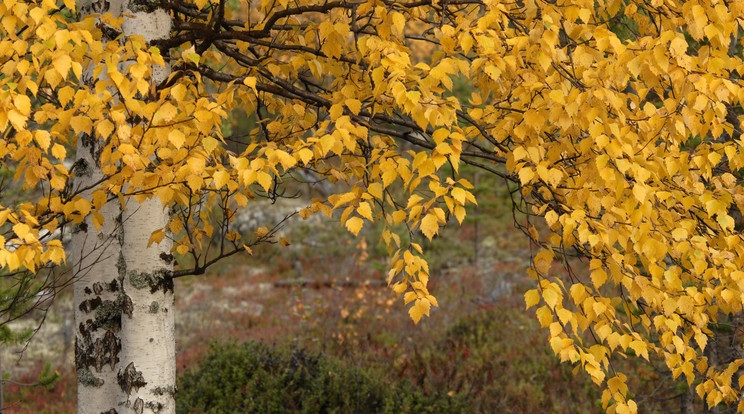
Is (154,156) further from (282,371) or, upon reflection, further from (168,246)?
(282,371)

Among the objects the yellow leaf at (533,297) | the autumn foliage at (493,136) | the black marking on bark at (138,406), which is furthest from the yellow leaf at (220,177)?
the black marking on bark at (138,406)

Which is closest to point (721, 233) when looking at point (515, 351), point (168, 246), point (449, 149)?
point (449, 149)

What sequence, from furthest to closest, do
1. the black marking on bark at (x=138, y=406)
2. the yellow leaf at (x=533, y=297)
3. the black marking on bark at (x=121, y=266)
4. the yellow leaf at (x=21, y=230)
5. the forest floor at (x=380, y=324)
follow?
the forest floor at (x=380, y=324) → the black marking on bark at (x=121, y=266) → the black marking on bark at (x=138, y=406) → the yellow leaf at (x=533, y=297) → the yellow leaf at (x=21, y=230)

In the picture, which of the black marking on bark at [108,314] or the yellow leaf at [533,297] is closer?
the yellow leaf at [533,297]

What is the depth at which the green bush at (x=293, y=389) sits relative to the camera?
739 centimetres

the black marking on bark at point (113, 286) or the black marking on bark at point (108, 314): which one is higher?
the black marking on bark at point (113, 286)

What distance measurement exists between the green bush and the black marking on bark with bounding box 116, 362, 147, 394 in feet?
11.8

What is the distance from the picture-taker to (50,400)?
10.8 metres

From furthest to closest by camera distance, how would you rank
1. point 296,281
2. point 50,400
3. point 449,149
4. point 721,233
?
point 296,281
point 50,400
point 721,233
point 449,149

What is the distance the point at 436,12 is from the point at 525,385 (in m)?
7.32

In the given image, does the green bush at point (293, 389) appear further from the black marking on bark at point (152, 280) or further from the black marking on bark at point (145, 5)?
the black marking on bark at point (145, 5)

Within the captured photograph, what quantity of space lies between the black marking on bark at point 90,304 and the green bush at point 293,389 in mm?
3764

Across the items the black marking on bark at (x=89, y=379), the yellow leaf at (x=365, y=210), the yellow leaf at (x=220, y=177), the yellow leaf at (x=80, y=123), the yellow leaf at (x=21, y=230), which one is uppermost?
the yellow leaf at (x=80, y=123)

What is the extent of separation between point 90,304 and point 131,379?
0.59 meters
